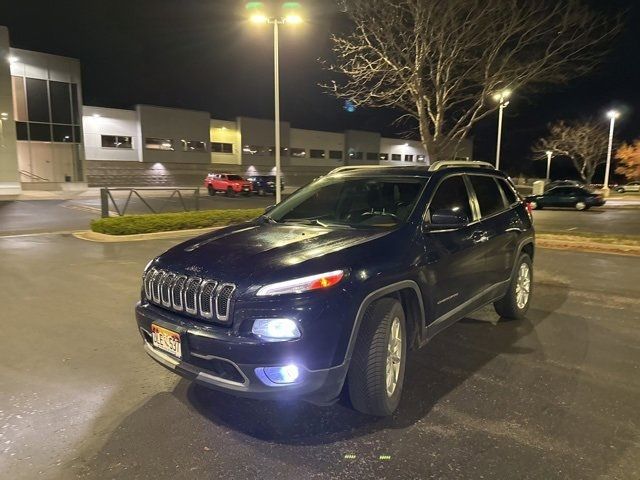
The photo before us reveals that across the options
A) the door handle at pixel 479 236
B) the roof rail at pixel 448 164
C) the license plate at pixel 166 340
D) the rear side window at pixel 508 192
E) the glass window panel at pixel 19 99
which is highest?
the glass window panel at pixel 19 99

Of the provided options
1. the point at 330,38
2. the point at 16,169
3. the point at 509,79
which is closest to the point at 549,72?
the point at 509,79

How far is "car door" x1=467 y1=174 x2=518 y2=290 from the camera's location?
4824mm

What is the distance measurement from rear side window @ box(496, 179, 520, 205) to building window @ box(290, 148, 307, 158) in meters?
49.7

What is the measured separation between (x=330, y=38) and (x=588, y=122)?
4579 cm

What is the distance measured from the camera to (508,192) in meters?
5.72

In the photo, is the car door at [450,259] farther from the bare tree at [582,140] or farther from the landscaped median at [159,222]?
the bare tree at [582,140]

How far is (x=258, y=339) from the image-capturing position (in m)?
2.89

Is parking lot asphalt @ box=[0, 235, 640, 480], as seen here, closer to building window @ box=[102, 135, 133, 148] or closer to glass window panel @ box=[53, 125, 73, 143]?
glass window panel @ box=[53, 125, 73, 143]

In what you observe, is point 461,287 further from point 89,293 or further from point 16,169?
point 16,169

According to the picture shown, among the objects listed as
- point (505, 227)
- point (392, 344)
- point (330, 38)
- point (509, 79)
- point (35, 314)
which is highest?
point (330, 38)

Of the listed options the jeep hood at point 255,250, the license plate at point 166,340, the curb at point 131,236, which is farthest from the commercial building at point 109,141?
the license plate at point 166,340

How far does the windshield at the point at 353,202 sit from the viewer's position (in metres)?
4.15

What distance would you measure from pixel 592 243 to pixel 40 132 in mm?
37511

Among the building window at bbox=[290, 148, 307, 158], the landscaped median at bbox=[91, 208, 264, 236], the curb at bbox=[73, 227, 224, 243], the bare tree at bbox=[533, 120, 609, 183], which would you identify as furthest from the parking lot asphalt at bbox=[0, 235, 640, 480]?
the bare tree at bbox=[533, 120, 609, 183]
